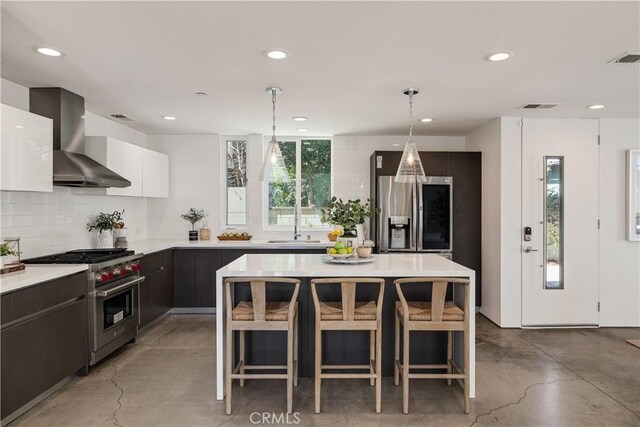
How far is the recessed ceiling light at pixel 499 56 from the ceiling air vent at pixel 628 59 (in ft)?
2.55

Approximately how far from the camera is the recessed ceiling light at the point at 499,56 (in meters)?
2.60

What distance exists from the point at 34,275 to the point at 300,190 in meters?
3.65

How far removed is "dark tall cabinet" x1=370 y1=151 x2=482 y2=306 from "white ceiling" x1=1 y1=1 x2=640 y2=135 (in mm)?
831

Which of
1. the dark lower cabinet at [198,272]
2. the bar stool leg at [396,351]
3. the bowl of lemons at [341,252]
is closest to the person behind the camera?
the bar stool leg at [396,351]

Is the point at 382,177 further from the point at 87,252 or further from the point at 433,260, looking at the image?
the point at 87,252

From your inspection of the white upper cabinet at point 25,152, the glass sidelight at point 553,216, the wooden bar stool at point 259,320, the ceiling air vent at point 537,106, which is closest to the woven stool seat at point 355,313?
the wooden bar stool at point 259,320

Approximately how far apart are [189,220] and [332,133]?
8.03 ft

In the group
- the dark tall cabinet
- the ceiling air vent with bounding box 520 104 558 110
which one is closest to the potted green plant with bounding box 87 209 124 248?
the dark tall cabinet

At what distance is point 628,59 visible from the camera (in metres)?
2.68

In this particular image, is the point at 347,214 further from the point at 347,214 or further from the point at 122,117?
the point at 122,117

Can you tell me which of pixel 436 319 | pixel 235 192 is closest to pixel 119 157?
pixel 235 192

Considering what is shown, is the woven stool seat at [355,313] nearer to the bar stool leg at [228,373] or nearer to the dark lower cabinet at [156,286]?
the bar stool leg at [228,373]

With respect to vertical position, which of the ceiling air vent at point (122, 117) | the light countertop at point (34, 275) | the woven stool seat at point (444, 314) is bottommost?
the woven stool seat at point (444, 314)

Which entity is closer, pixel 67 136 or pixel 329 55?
pixel 329 55
